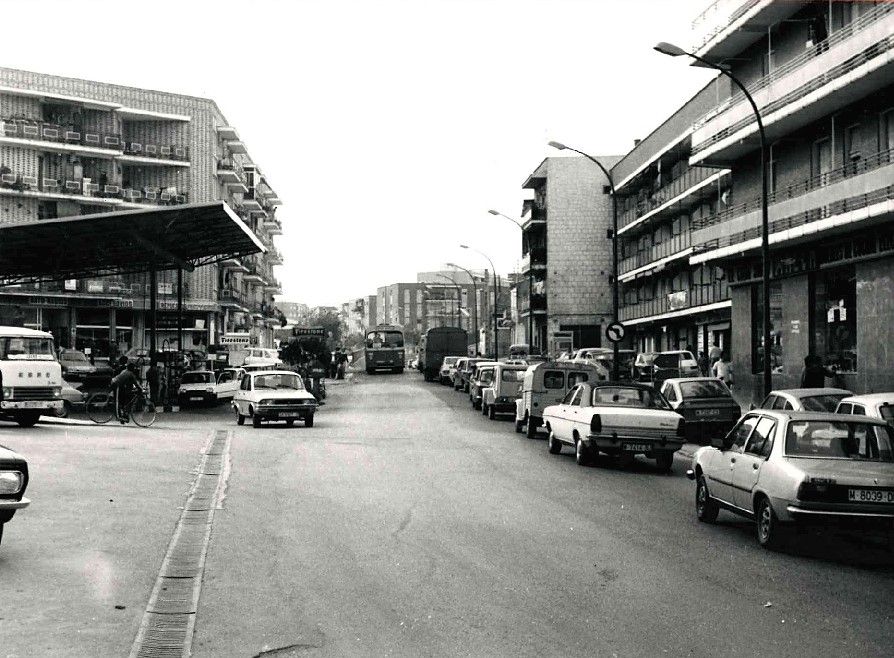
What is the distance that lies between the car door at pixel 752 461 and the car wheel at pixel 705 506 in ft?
2.30

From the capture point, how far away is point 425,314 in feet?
640

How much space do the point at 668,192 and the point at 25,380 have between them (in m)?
42.1

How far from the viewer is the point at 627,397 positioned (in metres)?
19.3

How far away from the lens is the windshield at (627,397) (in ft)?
62.9

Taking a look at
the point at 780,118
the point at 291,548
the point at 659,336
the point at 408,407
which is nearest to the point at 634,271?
the point at 659,336

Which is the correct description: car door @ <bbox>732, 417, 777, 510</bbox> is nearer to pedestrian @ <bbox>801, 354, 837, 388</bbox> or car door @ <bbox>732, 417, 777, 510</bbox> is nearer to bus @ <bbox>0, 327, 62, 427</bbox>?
pedestrian @ <bbox>801, 354, 837, 388</bbox>

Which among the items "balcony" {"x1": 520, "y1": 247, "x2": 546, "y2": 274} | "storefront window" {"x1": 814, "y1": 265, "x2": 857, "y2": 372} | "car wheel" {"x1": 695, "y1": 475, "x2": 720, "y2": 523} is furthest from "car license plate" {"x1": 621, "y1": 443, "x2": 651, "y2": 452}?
"balcony" {"x1": 520, "y1": 247, "x2": 546, "y2": 274}

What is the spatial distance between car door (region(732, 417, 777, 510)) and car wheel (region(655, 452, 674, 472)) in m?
6.96

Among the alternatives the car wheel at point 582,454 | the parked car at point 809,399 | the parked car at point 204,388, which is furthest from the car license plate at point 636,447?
the parked car at point 204,388

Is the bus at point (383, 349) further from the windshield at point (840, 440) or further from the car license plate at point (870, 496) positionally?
the car license plate at point (870, 496)

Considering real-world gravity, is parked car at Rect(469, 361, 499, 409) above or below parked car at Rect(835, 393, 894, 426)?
below

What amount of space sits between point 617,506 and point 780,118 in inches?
759

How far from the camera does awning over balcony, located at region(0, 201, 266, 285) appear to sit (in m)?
31.4

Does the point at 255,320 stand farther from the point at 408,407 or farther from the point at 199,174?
the point at 408,407
